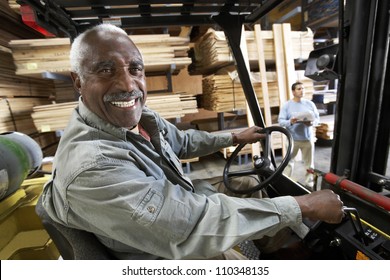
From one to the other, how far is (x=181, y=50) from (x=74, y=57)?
248 centimetres

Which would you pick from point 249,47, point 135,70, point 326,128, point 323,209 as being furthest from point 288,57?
point 323,209

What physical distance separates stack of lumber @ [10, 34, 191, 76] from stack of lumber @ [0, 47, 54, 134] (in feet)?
0.85

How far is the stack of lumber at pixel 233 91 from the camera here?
4066 mm

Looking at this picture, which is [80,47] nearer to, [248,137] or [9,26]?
[248,137]

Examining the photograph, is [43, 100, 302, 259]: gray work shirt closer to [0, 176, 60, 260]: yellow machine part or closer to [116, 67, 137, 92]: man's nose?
[116, 67, 137, 92]: man's nose

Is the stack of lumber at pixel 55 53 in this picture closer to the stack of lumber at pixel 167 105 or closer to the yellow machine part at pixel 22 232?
the stack of lumber at pixel 167 105

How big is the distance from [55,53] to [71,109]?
2.46ft

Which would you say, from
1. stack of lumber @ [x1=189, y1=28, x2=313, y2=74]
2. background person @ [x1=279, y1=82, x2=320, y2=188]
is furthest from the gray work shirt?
stack of lumber @ [x1=189, y1=28, x2=313, y2=74]

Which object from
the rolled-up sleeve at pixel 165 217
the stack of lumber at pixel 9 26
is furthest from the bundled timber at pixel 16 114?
the rolled-up sleeve at pixel 165 217

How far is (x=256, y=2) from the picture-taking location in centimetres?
174

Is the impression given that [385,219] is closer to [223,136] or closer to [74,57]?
[223,136]

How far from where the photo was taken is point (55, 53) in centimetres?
308

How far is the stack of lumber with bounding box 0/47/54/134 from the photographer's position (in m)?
2.97
